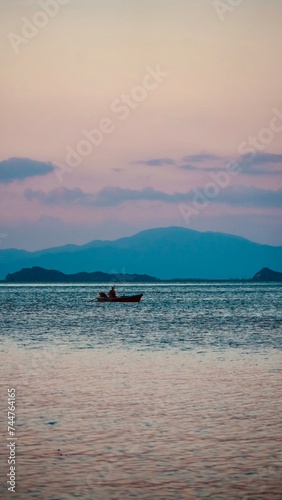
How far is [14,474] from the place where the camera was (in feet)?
47.0

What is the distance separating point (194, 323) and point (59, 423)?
43631mm

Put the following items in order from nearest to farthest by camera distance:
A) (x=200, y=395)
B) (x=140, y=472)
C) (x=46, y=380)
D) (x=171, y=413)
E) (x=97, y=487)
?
(x=97, y=487) → (x=140, y=472) → (x=171, y=413) → (x=200, y=395) → (x=46, y=380)

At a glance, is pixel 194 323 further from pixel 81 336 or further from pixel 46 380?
pixel 46 380

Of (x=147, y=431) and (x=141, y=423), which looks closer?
(x=147, y=431)

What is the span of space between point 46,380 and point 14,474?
1220 centimetres

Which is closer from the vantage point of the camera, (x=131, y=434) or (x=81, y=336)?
(x=131, y=434)

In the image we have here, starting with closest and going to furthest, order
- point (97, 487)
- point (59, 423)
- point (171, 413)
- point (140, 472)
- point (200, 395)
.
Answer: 1. point (97, 487)
2. point (140, 472)
3. point (59, 423)
4. point (171, 413)
5. point (200, 395)

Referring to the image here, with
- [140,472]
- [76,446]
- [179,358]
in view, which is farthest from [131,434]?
[179,358]

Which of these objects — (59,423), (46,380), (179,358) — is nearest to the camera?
(59,423)

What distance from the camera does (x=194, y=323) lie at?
6203 cm

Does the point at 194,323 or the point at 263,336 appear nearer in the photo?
the point at 263,336

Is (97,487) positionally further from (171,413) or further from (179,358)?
(179,358)

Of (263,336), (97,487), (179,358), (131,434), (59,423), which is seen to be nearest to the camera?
(97,487)

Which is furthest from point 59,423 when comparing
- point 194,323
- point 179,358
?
point 194,323
